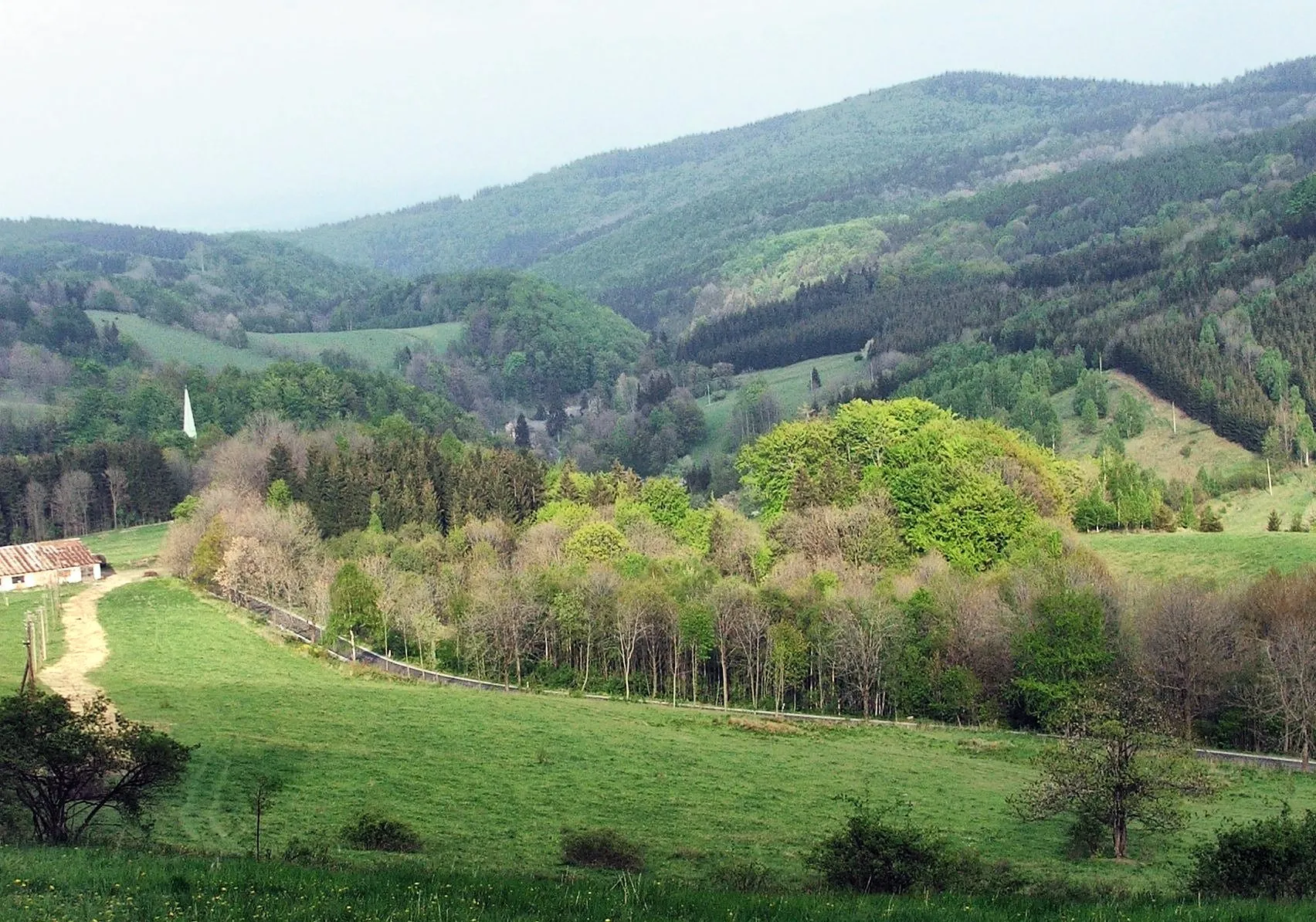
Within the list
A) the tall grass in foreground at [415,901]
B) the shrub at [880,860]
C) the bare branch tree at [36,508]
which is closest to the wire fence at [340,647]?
the shrub at [880,860]

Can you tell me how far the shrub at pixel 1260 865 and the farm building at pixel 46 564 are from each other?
84.9 metres

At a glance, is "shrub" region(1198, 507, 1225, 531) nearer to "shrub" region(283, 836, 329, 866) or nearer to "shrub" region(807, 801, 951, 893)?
"shrub" region(807, 801, 951, 893)

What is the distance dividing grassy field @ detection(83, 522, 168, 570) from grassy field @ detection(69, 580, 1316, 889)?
4723cm

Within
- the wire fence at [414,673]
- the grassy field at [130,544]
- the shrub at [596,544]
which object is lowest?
the wire fence at [414,673]

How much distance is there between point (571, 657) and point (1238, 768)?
38.6 m

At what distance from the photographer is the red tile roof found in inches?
3875

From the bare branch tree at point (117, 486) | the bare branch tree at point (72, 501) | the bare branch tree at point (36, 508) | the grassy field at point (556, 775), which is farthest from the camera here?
the bare branch tree at point (117, 486)

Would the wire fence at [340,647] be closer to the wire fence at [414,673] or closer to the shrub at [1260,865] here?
the wire fence at [414,673]

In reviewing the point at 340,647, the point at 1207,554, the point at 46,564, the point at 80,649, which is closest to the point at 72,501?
the point at 46,564

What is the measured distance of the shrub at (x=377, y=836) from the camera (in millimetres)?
33031

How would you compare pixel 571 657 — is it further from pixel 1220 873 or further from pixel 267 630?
pixel 1220 873

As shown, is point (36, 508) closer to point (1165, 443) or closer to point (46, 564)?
point (46, 564)

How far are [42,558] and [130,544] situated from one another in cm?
2378

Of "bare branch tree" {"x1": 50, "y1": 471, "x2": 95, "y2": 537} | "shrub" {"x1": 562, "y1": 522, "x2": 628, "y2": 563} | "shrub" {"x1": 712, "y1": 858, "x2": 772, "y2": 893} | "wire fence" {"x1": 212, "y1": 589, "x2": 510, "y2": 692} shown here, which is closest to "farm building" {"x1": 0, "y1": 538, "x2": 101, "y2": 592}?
"wire fence" {"x1": 212, "y1": 589, "x2": 510, "y2": 692}
